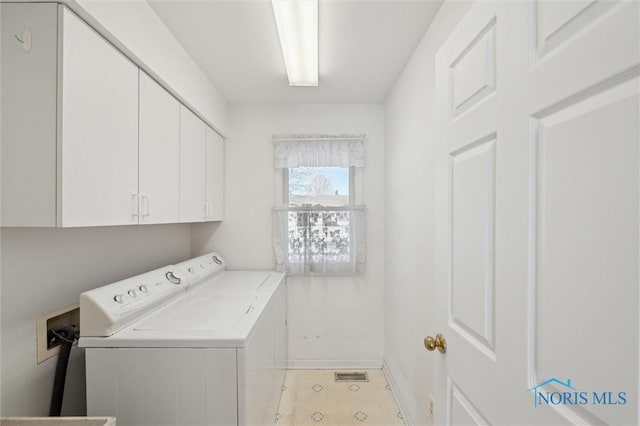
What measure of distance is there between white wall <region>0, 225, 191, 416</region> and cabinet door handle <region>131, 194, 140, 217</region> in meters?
0.34

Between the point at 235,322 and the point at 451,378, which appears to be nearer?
the point at 451,378

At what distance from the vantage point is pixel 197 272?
234cm

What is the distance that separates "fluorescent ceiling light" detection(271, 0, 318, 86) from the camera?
1.46 m

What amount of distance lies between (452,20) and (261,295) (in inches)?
73.3

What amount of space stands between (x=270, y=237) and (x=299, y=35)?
178 centimetres

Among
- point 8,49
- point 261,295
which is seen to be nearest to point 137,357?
point 261,295

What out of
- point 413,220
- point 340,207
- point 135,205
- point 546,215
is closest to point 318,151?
point 340,207

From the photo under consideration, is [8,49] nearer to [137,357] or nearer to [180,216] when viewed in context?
[180,216]

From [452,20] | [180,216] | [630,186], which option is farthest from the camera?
[180,216]

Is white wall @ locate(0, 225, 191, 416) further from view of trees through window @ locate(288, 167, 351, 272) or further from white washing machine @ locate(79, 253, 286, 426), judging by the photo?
view of trees through window @ locate(288, 167, 351, 272)

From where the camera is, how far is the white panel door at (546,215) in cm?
50

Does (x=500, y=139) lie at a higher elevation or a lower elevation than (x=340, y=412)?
higher

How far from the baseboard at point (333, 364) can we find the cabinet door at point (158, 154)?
1822 millimetres

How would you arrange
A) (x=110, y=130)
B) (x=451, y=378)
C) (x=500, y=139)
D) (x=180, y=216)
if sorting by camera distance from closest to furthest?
(x=500, y=139), (x=451, y=378), (x=110, y=130), (x=180, y=216)
